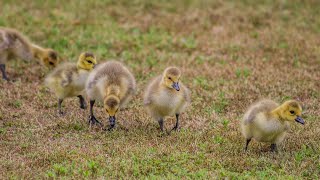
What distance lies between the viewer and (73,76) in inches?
347

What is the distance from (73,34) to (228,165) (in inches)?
256

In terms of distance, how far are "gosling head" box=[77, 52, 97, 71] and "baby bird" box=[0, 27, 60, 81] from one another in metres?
2.09

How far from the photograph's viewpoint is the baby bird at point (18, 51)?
34.5 feet

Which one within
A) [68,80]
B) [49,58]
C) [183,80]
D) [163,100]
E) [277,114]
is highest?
[277,114]

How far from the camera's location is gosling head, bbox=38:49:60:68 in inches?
423

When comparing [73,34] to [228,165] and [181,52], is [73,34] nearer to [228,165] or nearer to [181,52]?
[181,52]

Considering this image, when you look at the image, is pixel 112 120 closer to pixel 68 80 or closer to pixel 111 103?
pixel 111 103

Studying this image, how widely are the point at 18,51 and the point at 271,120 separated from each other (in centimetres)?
513

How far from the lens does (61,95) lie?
9039 mm

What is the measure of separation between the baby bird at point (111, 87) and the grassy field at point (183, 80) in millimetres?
391

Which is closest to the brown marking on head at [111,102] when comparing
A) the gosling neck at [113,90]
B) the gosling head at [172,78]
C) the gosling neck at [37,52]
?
the gosling neck at [113,90]

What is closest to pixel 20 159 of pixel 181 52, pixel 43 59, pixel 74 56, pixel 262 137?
pixel 262 137

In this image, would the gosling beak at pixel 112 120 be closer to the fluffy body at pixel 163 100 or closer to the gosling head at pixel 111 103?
the gosling head at pixel 111 103

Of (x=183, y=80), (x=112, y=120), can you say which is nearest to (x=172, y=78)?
(x=112, y=120)
